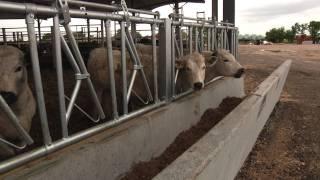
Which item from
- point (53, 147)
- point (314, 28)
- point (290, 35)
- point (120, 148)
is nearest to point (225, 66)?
A: point (120, 148)

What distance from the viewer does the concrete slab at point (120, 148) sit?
12.0 feet

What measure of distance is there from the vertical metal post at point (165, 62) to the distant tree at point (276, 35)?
4501 inches

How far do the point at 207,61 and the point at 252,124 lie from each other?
7.53 feet

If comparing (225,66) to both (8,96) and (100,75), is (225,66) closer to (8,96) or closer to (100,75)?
(100,75)

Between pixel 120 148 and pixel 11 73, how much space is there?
4.40 ft

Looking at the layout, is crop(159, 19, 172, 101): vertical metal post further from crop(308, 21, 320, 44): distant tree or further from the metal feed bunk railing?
crop(308, 21, 320, 44): distant tree

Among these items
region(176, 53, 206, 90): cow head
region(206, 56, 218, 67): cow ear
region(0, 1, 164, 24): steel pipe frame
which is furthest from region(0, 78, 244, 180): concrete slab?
region(0, 1, 164, 24): steel pipe frame

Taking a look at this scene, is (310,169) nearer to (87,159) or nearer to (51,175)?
(87,159)

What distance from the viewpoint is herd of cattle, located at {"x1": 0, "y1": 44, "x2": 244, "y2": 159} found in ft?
13.6

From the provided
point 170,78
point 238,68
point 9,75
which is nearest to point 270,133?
point 238,68

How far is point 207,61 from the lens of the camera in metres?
8.32

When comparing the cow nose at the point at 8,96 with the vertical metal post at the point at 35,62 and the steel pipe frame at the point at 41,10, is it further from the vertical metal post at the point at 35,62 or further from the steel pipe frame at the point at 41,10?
the steel pipe frame at the point at 41,10

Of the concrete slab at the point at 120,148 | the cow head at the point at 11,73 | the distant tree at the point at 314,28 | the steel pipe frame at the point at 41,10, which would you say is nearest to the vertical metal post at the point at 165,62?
the concrete slab at the point at 120,148

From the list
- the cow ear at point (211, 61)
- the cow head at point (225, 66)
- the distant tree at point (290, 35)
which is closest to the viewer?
the cow ear at point (211, 61)
